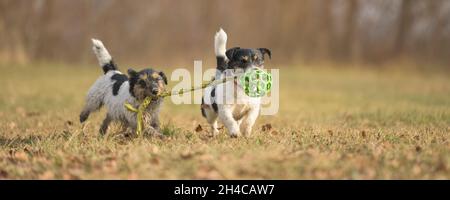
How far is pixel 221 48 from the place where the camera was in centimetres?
748

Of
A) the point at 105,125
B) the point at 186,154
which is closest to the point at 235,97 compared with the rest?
the point at 186,154

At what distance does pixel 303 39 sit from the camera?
3228 cm

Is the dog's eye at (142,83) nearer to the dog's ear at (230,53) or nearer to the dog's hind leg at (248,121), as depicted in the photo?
the dog's ear at (230,53)

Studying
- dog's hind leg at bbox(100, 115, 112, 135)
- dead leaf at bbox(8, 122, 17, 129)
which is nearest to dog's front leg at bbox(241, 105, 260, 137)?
dog's hind leg at bbox(100, 115, 112, 135)

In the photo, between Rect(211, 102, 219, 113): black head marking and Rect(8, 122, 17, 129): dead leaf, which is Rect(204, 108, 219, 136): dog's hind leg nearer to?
Rect(211, 102, 219, 113): black head marking

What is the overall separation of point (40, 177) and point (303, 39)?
27968 mm

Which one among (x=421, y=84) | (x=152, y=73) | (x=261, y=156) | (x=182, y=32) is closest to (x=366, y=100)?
(x=421, y=84)

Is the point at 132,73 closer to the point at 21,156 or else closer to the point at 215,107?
the point at 215,107

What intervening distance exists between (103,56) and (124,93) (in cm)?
108

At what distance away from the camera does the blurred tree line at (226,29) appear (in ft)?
101

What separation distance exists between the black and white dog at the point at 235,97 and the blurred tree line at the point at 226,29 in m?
24.1

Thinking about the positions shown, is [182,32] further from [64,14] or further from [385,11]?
[385,11]

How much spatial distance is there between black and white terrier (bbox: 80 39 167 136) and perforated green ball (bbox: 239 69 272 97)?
953 mm

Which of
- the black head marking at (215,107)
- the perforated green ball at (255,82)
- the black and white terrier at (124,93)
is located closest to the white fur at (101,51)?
the black and white terrier at (124,93)
